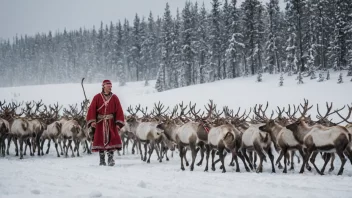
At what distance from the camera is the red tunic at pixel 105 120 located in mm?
10727

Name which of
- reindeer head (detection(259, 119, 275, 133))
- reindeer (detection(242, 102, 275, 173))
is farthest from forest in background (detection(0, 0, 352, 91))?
reindeer (detection(242, 102, 275, 173))

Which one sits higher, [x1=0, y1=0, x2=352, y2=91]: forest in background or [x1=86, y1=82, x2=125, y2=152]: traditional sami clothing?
[x1=0, y1=0, x2=352, y2=91]: forest in background

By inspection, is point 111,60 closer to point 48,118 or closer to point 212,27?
point 212,27

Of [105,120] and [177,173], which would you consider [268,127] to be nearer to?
[177,173]

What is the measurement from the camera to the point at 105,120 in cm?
1085

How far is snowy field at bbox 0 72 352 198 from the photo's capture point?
5301 mm

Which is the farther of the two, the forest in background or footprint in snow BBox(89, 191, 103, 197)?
the forest in background

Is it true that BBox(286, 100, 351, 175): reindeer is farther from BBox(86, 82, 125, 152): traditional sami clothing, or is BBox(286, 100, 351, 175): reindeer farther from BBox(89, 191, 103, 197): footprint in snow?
BBox(89, 191, 103, 197): footprint in snow

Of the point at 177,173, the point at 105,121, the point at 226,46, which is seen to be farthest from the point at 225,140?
the point at 226,46

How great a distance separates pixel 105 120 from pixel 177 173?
3.29 m

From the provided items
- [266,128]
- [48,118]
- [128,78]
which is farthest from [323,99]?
[128,78]

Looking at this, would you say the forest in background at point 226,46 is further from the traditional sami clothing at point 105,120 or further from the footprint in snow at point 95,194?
the footprint in snow at point 95,194

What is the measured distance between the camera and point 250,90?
34.8 metres

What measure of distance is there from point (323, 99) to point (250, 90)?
31.1 feet
